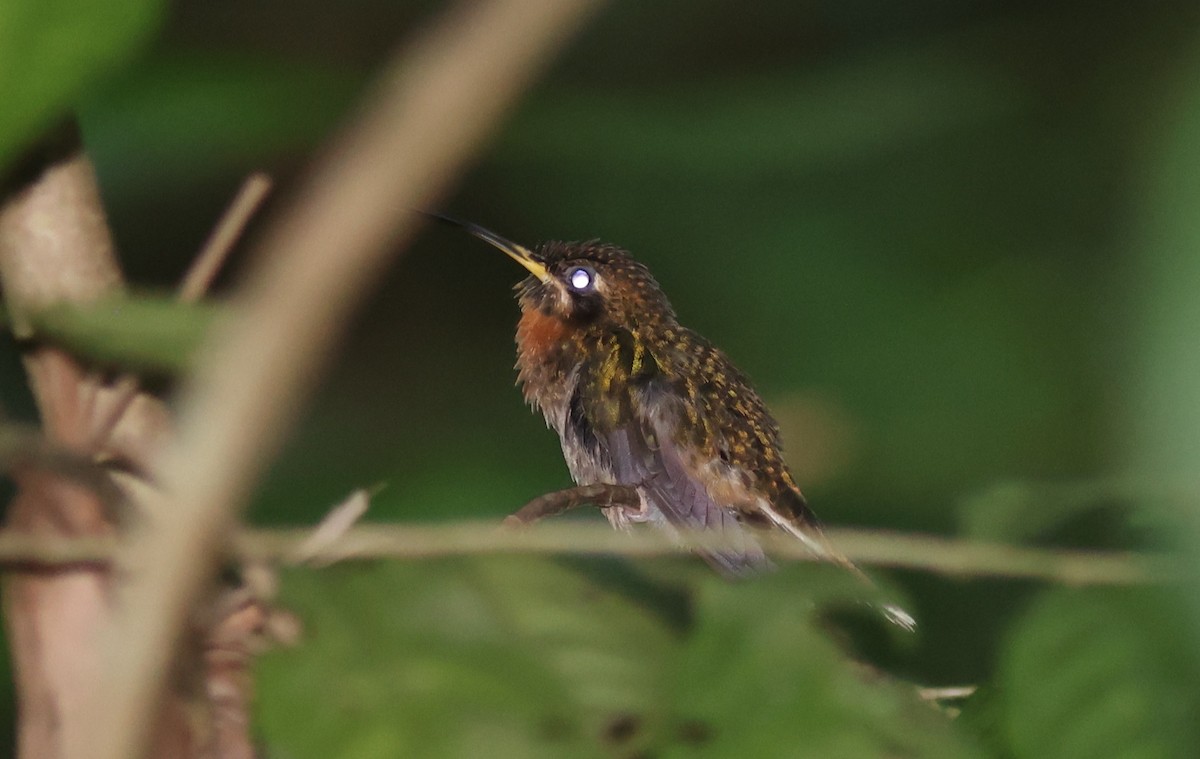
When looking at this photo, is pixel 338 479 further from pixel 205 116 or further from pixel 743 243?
pixel 743 243

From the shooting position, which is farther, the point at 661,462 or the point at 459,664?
the point at 661,462

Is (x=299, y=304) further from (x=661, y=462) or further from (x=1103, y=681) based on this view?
(x=661, y=462)

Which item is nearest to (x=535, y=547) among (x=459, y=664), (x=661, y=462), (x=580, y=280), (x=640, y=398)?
(x=459, y=664)

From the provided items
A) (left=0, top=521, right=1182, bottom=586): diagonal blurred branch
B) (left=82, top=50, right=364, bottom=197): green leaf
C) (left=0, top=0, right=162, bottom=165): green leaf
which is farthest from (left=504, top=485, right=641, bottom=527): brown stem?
(left=82, top=50, right=364, bottom=197): green leaf

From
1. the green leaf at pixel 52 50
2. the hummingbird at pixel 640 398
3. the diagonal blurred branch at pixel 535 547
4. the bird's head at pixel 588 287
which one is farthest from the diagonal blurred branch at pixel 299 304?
the bird's head at pixel 588 287

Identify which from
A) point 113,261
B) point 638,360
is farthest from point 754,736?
point 638,360

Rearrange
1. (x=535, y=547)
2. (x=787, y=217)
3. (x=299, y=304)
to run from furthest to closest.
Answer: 1. (x=787, y=217)
2. (x=535, y=547)
3. (x=299, y=304)

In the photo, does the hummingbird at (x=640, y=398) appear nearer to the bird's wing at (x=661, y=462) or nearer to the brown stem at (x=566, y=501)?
the bird's wing at (x=661, y=462)
